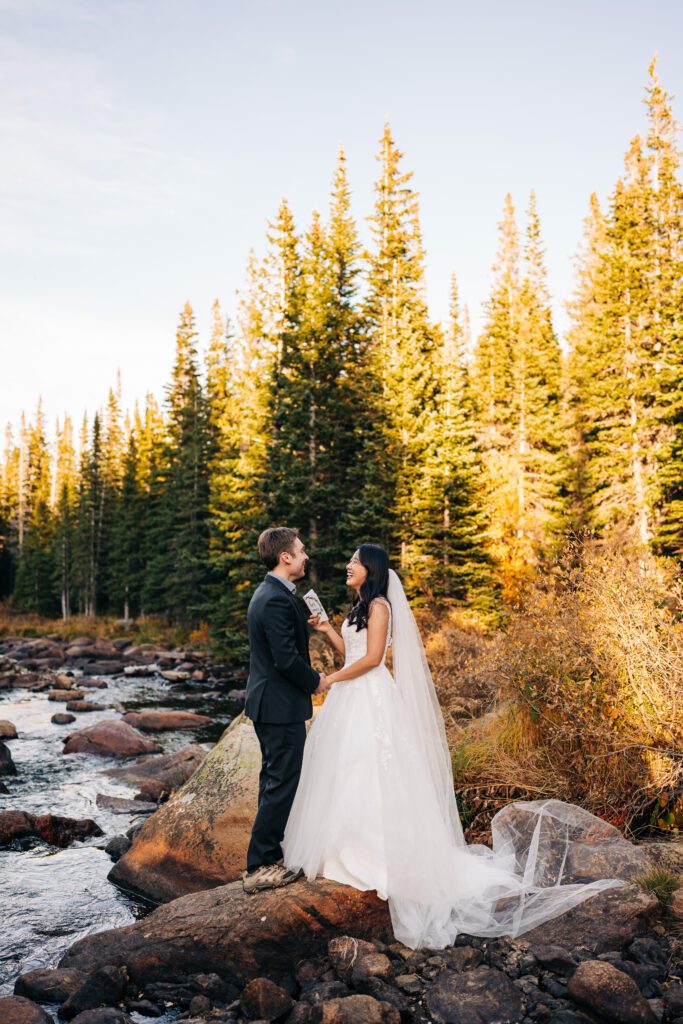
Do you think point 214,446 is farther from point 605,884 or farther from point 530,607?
point 605,884

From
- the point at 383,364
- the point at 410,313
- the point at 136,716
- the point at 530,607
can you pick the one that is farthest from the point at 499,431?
the point at 530,607

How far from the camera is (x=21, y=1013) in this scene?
5.02 metres

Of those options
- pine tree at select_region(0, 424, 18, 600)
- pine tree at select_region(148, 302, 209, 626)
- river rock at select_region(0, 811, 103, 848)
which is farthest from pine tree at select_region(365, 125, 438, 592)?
pine tree at select_region(0, 424, 18, 600)

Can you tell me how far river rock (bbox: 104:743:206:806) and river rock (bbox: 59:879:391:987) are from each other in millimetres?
6085

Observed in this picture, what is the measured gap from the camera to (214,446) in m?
38.8

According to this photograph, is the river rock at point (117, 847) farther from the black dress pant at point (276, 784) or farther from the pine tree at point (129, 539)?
the pine tree at point (129, 539)

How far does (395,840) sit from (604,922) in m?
1.55

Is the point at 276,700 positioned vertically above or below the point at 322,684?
below

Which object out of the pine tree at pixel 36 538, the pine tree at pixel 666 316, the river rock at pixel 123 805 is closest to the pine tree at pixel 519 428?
the pine tree at pixel 666 316

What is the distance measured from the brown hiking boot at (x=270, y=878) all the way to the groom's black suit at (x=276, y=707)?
0.08 metres

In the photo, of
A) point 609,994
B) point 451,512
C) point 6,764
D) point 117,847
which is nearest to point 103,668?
point 451,512

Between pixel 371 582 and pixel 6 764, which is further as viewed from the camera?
pixel 6 764

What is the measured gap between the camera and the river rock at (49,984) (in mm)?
5629

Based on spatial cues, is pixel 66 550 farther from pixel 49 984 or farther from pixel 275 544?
pixel 275 544
